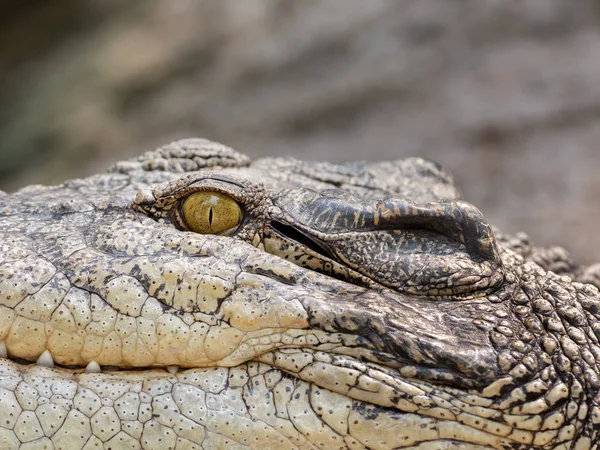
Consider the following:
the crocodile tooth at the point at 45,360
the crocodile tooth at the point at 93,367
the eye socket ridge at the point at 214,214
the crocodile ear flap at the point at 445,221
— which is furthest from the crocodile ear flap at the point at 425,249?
the crocodile tooth at the point at 45,360

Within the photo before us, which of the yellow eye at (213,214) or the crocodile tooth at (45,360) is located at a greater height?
the yellow eye at (213,214)

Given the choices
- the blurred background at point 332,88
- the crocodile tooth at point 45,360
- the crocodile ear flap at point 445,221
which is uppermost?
the blurred background at point 332,88

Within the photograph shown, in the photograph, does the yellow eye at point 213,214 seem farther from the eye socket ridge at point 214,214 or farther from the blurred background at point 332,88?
the blurred background at point 332,88

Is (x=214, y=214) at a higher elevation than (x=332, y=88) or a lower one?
lower

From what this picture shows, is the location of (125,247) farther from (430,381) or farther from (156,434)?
(430,381)

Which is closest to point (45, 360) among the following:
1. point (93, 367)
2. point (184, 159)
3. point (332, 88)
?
point (93, 367)

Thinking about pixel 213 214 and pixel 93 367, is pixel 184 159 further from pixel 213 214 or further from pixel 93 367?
pixel 93 367
